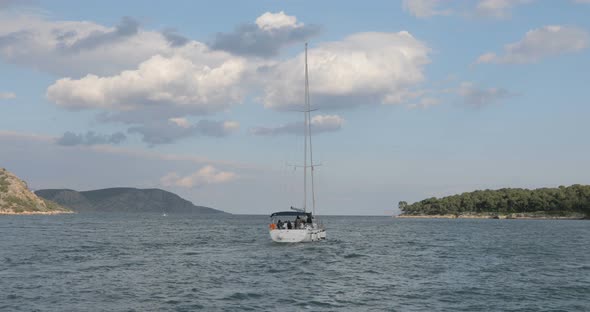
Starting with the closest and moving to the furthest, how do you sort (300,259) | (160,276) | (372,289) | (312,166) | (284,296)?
(284,296) < (372,289) < (160,276) < (300,259) < (312,166)

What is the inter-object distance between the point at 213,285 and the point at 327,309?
1097 cm

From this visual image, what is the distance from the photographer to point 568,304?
33562 millimetres

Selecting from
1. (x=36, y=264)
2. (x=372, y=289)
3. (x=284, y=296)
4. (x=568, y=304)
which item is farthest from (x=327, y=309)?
(x=36, y=264)

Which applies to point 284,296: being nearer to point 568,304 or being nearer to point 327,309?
point 327,309

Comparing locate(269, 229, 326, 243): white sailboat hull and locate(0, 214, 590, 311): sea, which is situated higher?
locate(269, 229, 326, 243): white sailboat hull

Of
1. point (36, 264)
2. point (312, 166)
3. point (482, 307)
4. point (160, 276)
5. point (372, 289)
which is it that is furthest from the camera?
point (312, 166)

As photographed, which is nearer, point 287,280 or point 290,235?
point 287,280

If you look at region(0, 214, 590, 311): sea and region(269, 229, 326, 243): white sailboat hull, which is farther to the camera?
region(269, 229, 326, 243): white sailboat hull

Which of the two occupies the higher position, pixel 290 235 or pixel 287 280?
pixel 290 235

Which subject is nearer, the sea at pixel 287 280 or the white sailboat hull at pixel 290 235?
the sea at pixel 287 280

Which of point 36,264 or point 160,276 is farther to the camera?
point 36,264

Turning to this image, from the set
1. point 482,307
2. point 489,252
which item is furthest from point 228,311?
point 489,252

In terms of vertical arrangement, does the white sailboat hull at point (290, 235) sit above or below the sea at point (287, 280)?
above

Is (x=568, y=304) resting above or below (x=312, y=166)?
below
